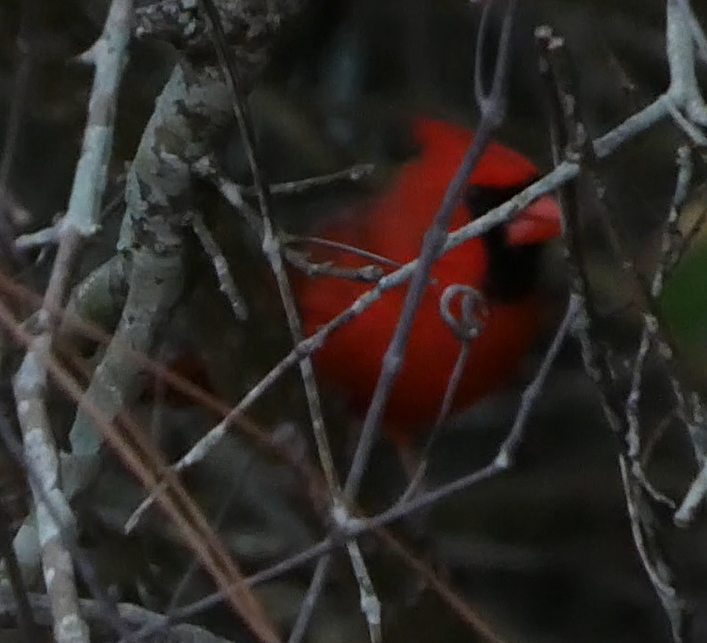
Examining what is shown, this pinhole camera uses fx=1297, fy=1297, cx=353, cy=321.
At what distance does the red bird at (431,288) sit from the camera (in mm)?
1426

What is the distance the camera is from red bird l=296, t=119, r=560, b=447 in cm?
143

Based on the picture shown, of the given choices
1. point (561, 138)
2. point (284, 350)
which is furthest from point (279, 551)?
point (561, 138)

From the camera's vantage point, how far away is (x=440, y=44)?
6.45ft

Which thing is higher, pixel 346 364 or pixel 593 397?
pixel 346 364

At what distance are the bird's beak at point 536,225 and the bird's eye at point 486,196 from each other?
32mm

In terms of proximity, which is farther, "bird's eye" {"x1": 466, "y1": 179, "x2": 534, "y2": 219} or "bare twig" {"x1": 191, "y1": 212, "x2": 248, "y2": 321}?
"bird's eye" {"x1": 466, "y1": 179, "x2": 534, "y2": 219}

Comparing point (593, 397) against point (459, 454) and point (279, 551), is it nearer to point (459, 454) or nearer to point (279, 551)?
point (459, 454)

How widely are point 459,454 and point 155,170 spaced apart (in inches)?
42.7

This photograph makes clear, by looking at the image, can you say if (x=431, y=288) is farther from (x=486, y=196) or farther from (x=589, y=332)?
(x=589, y=332)

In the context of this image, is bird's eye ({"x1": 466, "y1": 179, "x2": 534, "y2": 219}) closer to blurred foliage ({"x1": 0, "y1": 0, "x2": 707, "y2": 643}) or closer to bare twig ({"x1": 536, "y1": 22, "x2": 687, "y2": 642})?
blurred foliage ({"x1": 0, "y1": 0, "x2": 707, "y2": 643})

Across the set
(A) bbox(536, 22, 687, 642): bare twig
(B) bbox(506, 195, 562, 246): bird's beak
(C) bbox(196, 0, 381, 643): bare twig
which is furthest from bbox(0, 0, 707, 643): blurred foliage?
(A) bbox(536, 22, 687, 642): bare twig

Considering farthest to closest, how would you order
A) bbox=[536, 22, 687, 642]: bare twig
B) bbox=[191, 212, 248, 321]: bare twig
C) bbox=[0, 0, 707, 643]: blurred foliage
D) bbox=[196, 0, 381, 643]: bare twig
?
bbox=[0, 0, 707, 643]: blurred foliage, bbox=[191, 212, 248, 321]: bare twig, bbox=[196, 0, 381, 643]: bare twig, bbox=[536, 22, 687, 642]: bare twig

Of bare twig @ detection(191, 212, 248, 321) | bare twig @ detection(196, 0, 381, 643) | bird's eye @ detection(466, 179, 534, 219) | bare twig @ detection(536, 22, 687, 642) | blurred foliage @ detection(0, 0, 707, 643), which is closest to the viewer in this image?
bare twig @ detection(536, 22, 687, 642)

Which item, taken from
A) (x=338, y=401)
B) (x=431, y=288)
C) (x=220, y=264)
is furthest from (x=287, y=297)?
(x=338, y=401)
